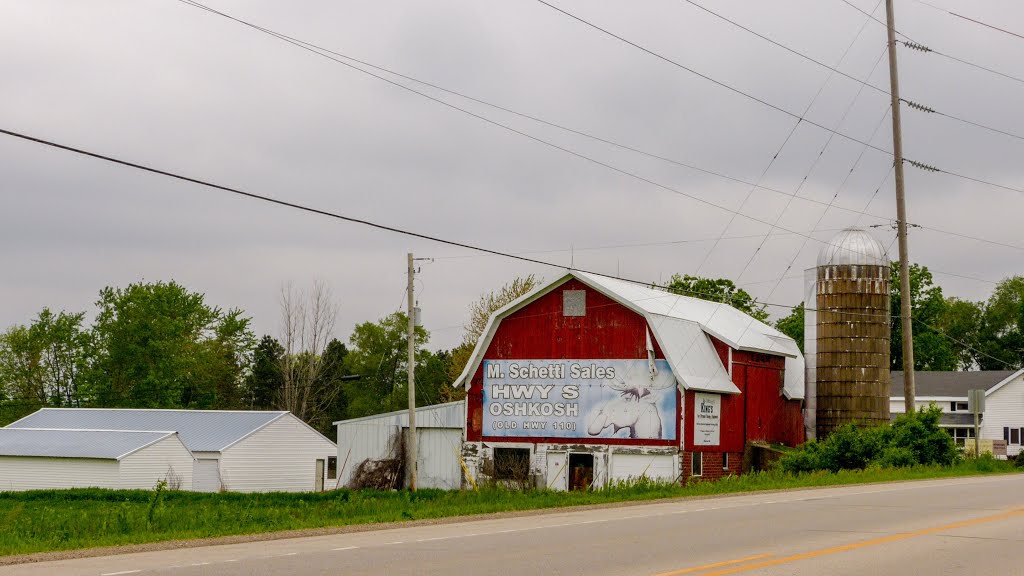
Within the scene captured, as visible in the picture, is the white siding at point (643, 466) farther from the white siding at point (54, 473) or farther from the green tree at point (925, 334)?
the green tree at point (925, 334)

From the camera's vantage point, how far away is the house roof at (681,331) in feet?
132

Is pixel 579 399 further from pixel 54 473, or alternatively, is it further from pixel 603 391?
pixel 54 473

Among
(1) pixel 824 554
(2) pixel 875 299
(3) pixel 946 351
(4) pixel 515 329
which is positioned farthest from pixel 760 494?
(3) pixel 946 351

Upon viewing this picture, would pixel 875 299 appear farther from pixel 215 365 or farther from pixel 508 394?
pixel 215 365

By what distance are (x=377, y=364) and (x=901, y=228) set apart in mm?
73572

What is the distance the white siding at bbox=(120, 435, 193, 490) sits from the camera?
187 ft

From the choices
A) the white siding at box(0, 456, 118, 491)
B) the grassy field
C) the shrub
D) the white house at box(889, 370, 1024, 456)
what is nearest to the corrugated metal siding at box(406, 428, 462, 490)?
the grassy field

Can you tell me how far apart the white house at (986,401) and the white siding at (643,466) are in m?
35.0

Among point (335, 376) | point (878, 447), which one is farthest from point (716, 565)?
point (335, 376)

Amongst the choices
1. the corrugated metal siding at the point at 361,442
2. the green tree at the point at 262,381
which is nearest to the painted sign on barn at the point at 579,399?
the corrugated metal siding at the point at 361,442

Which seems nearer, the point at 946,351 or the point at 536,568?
the point at 536,568

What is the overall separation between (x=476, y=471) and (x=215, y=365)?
204 ft

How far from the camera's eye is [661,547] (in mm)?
15102

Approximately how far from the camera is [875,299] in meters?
47.5
